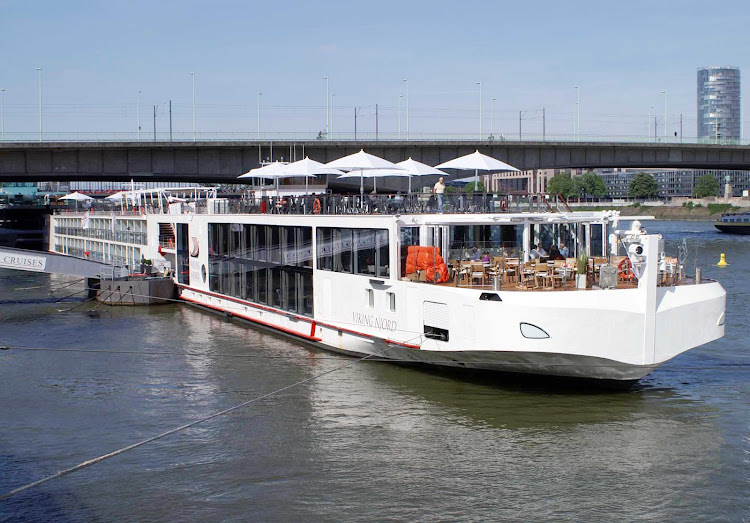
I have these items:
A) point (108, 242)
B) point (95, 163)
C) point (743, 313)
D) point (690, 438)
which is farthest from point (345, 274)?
point (95, 163)

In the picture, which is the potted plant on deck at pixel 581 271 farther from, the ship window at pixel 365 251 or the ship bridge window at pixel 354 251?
the ship window at pixel 365 251

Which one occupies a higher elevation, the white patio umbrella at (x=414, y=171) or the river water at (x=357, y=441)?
the white patio umbrella at (x=414, y=171)

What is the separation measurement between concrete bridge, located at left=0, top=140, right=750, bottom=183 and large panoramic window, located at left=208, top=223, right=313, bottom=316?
68.0 ft

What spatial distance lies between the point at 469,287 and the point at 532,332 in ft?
7.34

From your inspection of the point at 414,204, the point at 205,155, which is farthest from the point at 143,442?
the point at 205,155

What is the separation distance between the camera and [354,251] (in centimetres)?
2417

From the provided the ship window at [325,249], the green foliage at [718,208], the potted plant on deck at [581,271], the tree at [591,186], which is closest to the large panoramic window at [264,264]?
the ship window at [325,249]

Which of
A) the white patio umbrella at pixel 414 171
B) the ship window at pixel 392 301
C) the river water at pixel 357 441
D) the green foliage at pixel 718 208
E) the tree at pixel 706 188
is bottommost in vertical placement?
the river water at pixel 357 441

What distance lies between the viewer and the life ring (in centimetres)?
2076

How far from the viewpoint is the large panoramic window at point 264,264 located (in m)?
27.0

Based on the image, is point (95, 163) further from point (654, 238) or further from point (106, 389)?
point (654, 238)

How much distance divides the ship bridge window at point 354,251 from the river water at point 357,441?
2.63 meters

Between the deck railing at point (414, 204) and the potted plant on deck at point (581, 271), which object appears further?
the deck railing at point (414, 204)

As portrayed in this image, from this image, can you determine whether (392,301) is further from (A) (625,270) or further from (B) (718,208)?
(B) (718,208)
